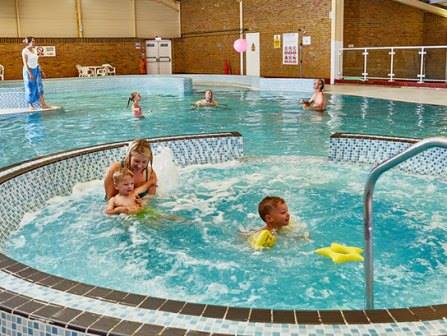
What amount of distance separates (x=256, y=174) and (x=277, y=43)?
16.5 m

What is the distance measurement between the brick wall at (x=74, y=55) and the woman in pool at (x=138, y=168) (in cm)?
2115

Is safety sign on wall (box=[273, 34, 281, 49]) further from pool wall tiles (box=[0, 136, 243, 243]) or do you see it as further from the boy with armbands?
the boy with armbands

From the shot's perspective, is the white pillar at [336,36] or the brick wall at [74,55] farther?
the brick wall at [74,55]

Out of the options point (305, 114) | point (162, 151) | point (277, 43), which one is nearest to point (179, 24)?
point (277, 43)

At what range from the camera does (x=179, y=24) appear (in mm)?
28516

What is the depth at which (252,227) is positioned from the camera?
4766mm

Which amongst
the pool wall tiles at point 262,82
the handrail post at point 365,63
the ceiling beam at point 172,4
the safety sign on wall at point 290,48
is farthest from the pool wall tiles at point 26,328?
the ceiling beam at point 172,4

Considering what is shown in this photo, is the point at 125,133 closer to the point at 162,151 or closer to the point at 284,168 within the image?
the point at 162,151

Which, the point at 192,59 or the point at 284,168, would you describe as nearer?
the point at 284,168

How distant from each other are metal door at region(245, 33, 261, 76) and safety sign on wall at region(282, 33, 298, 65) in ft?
5.57

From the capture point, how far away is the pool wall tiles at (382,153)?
6.25 metres

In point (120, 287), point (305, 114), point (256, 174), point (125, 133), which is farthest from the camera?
point (305, 114)

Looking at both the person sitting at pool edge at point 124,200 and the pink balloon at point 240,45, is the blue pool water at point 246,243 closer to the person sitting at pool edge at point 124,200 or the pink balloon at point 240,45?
the person sitting at pool edge at point 124,200

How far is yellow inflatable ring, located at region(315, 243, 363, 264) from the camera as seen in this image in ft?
12.9
